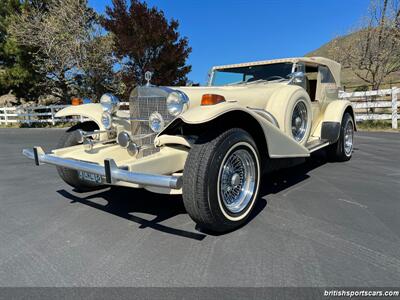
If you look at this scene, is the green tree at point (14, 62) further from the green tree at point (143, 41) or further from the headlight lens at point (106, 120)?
the headlight lens at point (106, 120)

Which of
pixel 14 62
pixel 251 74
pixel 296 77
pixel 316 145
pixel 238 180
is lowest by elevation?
pixel 238 180

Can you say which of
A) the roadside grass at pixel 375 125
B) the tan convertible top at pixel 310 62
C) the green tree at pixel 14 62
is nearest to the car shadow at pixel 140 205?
the tan convertible top at pixel 310 62

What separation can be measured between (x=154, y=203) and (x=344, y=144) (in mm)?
3626

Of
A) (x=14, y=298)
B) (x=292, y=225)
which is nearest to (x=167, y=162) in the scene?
(x=292, y=225)

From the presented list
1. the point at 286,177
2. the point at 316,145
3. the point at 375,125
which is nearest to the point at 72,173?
the point at 286,177

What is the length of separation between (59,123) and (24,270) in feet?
55.5

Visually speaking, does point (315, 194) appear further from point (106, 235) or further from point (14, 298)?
point (14, 298)

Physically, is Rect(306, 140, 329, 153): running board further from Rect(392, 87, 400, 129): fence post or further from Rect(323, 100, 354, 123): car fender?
Rect(392, 87, 400, 129): fence post

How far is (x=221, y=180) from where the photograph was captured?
2.61 meters

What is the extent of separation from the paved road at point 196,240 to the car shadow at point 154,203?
0.5 inches

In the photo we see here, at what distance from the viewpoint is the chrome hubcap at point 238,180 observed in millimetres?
2684

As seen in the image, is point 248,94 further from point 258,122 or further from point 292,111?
point 258,122

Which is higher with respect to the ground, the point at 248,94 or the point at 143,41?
the point at 143,41

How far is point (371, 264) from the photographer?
6.83 ft
